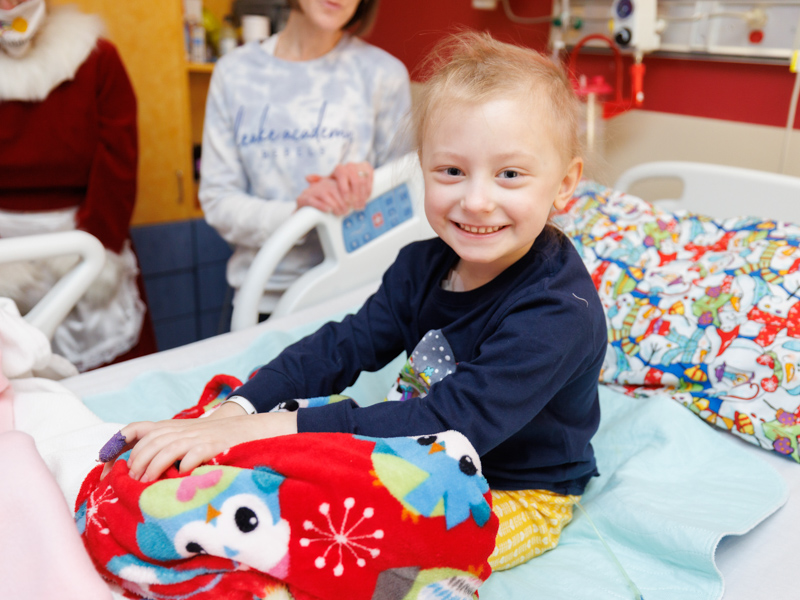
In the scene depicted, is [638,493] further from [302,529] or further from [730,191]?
[730,191]

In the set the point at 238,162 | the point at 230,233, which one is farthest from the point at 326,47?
the point at 230,233

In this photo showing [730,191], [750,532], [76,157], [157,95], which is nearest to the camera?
[750,532]

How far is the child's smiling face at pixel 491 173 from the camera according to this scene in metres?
0.82

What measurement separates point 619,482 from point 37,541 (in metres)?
0.79

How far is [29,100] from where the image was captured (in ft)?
5.67

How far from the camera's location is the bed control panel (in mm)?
1568

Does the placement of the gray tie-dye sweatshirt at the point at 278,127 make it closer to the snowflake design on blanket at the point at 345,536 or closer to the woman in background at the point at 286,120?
the woman in background at the point at 286,120

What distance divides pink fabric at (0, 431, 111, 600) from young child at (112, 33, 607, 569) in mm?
88

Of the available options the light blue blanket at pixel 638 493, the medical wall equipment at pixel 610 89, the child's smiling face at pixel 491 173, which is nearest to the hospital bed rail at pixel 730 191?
the medical wall equipment at pixel 610 89

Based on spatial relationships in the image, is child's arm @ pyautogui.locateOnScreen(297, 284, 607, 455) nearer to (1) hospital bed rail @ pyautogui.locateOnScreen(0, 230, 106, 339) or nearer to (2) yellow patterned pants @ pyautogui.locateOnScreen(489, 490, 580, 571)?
(2) yellow patterned pants @ pyautogui.locateOnScreen(489, 490, 580, 571)

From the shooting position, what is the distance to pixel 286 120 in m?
1.68

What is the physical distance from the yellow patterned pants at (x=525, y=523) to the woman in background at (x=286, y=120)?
931 mm

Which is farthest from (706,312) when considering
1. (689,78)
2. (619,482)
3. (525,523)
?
(689,78)

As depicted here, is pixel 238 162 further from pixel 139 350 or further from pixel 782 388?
pixel 782 388
